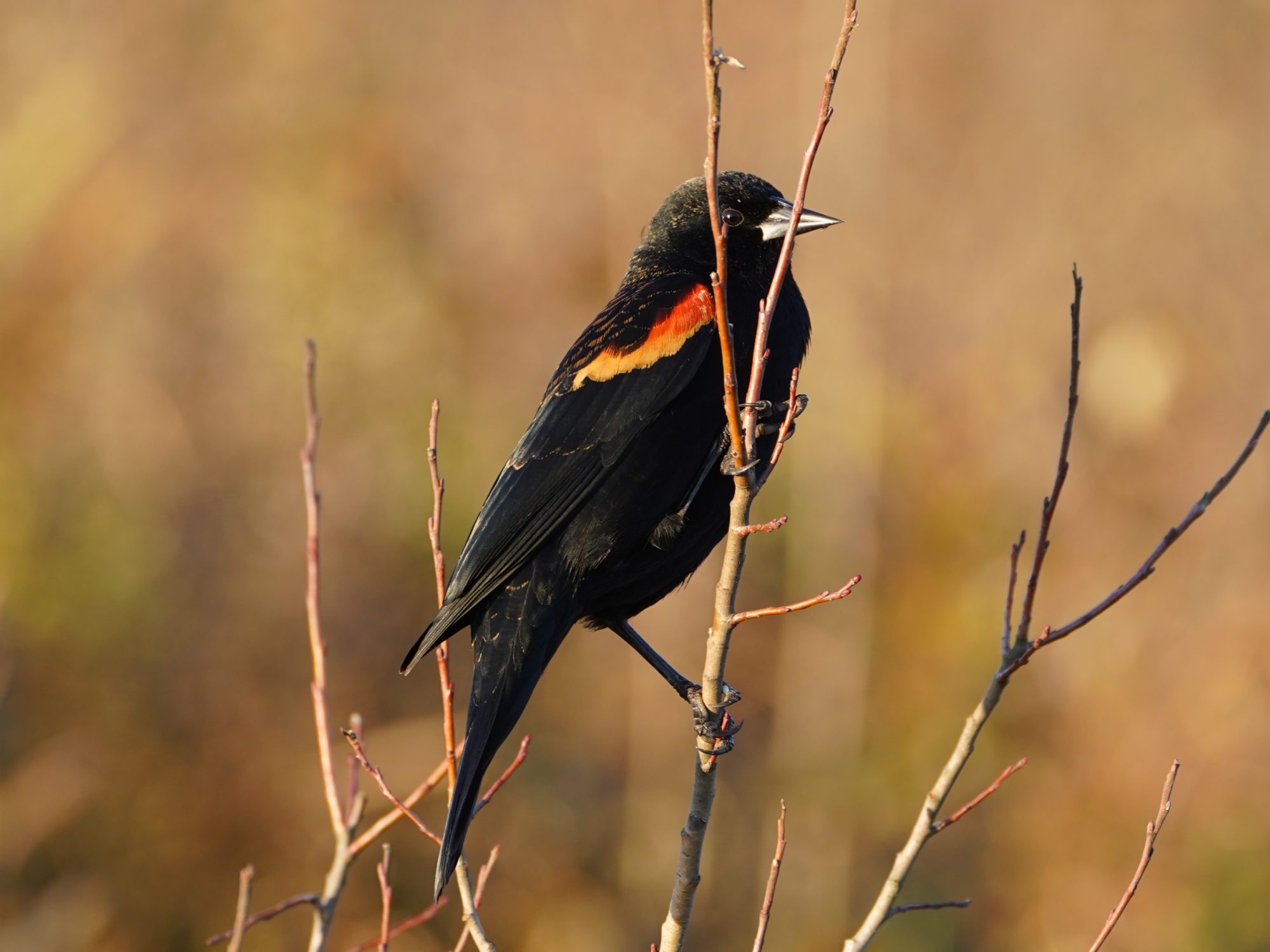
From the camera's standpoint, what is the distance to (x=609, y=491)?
2.56m

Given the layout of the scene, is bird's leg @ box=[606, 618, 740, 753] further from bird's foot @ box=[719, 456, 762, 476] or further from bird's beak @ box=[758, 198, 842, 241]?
bird's beak @ box=[758, 198, 842, 241]

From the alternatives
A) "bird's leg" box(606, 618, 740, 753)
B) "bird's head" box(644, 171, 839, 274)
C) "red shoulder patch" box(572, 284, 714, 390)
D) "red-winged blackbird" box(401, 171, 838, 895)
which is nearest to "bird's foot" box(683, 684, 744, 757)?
"bird's leg" box(606, 618, 740, 753)

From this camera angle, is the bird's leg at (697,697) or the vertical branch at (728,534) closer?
the vertical branch at (728,534)

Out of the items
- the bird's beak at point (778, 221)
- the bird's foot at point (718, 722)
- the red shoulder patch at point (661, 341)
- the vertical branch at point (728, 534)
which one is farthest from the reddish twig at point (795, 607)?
the bird's beak at point (778, 221)

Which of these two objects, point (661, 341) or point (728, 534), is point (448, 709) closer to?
point (728, 534)

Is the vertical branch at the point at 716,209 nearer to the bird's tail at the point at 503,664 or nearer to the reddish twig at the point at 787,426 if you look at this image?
the reddish twig at the point at 787,426

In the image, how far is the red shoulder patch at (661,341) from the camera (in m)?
2.61

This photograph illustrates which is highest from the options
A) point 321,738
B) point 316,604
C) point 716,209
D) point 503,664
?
point 716,209

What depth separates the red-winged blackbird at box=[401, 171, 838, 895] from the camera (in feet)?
8.28

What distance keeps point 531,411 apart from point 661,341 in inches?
133

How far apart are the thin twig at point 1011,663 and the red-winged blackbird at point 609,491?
0.80m

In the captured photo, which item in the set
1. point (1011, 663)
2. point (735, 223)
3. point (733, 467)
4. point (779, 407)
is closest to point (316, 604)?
point (733, 467)

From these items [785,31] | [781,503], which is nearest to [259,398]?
[781,503]

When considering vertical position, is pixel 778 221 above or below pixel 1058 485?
above
